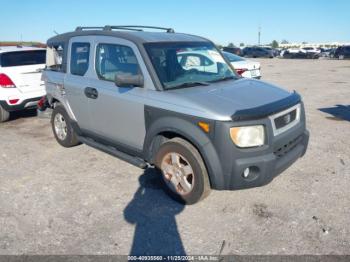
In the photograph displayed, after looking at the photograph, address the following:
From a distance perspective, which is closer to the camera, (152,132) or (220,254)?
(220,254)

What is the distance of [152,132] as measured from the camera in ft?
13.3

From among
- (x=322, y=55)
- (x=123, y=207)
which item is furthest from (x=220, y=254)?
(x=322, y=55)

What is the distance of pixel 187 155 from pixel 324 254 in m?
1.60

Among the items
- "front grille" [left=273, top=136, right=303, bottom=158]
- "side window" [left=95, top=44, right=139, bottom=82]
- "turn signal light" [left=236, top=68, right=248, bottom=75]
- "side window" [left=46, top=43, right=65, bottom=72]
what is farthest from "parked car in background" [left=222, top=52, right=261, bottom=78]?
"front grille" [left=273, top=136, right=303, bottom=158]

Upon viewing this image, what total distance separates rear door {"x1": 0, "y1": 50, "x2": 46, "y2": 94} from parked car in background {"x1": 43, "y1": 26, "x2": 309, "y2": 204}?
2.37m

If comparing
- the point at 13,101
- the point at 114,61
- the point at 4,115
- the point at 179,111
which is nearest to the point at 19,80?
the point at 13,101

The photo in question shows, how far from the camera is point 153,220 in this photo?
3676 millimetres

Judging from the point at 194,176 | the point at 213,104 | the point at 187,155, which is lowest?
the point at 194,176

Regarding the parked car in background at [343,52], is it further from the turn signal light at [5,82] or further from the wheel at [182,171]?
the wheel at [182,171]

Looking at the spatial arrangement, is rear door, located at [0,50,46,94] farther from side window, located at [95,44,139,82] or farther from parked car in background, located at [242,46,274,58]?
parked car in background, located at [242,46,274,58]

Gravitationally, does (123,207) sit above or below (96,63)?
below

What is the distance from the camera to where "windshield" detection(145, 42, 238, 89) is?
4.18 m

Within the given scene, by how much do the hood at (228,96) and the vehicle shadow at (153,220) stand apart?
1.22 meters

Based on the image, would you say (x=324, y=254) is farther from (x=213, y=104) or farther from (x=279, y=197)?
(x=213, y=104)
